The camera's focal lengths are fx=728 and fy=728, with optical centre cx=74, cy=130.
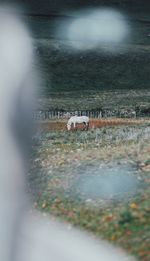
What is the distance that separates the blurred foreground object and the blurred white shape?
103 m

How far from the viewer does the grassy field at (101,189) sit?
53.8ft

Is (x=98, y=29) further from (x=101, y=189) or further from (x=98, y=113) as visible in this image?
(x=101, y=189)

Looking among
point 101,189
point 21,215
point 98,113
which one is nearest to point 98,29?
point 98,113

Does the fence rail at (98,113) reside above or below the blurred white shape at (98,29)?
below

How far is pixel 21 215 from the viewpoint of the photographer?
19.1 meters

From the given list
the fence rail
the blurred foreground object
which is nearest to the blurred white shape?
the fence rail

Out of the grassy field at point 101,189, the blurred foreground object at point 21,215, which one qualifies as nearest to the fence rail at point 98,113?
the grassy field at point 101,189

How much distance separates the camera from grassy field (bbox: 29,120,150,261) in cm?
1641

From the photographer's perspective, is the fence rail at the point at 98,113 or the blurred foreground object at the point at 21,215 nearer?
the blurred foreground object at the point at 21,215

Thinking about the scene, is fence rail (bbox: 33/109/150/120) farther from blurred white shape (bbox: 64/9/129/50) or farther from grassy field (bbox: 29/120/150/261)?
blurred white shape (bbox: 64/9/129/50)

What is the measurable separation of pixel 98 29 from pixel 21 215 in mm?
123983

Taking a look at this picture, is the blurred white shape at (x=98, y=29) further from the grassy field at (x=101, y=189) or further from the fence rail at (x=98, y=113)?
the grassy field at (x=101, y=189)

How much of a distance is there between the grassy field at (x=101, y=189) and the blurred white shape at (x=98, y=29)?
3863 inches

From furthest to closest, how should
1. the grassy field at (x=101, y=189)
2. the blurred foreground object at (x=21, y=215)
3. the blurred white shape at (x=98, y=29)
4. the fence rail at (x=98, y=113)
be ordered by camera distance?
the blurred white shape at (x=98, y=29) → the fence rail at (x=98, y=113) → the grassy field at (x=101, y=189) → the blurred foreground object at (x=21, y=215)
